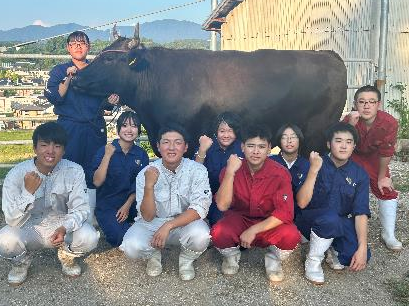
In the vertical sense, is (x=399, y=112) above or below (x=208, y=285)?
above

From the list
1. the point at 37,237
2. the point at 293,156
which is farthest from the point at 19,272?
the point at 293,156

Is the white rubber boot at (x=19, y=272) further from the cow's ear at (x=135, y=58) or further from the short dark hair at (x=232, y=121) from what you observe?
the cow's ear at (x=135, y=58)

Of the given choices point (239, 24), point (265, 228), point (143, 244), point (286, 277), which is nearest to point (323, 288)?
point (286, 277)

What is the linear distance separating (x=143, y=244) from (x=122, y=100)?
2.22 metres

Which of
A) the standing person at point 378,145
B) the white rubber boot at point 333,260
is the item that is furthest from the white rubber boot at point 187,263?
the standing person at point 378,145

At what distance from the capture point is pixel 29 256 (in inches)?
142

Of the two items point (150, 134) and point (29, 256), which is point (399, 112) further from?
point (29, 256)

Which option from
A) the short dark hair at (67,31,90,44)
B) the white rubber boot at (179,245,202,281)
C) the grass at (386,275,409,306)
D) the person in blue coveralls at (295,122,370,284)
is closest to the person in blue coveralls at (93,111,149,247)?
the white rubber boot at (179,245,202,281)

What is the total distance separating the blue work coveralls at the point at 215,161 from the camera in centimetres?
410

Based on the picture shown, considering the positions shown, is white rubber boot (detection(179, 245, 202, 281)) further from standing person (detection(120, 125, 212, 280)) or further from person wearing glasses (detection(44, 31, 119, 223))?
person wearing glasses (detection(44, 31, 119, 223))

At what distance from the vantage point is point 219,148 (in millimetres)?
4188

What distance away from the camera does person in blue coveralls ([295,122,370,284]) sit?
11.6 feet

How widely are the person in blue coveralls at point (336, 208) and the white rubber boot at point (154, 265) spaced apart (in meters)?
1.10

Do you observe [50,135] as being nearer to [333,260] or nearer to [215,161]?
[215,161]
